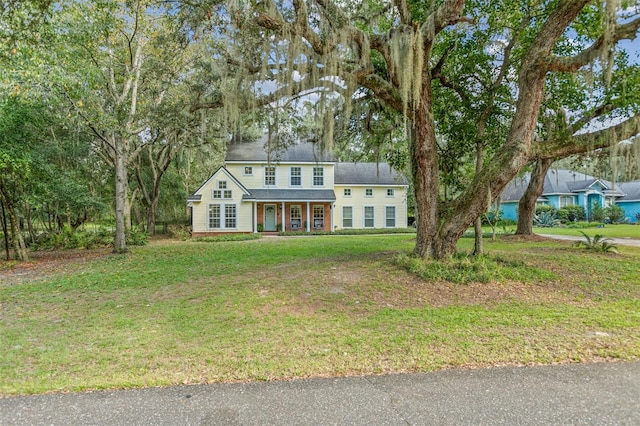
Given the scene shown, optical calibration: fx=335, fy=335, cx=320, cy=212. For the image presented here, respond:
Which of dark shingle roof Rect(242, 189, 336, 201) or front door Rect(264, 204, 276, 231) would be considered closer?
dark shingle roof Rect(242, 189, 336, 201)

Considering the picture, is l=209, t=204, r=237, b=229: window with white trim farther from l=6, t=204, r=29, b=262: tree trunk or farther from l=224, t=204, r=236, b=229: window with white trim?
l=6, t=204, r=29, b=262: tree trunk

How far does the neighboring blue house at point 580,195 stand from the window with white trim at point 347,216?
12.6 metres

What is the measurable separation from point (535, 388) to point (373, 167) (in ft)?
73.3

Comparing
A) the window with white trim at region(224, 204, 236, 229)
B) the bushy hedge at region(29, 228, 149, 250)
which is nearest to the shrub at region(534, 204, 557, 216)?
the window with white trim at region(224, 204, 236, 229)

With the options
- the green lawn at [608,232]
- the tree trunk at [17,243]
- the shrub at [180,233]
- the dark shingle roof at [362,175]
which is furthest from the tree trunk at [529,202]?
the tree trunk at [17,243]

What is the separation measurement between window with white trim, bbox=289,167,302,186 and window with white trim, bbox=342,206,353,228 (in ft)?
11.9

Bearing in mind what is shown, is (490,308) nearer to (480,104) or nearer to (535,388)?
(535,388)

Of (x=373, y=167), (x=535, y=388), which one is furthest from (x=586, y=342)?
(x=373, y=167)

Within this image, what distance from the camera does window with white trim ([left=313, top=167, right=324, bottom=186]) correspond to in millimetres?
21594

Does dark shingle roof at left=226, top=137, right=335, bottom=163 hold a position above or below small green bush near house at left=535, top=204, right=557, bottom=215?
above

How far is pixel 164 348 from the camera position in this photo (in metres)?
3.71

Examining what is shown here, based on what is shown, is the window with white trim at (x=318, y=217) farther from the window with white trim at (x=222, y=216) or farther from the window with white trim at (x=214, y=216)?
the window with white trim at (x=214, y=216)

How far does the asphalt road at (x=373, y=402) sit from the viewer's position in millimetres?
2416

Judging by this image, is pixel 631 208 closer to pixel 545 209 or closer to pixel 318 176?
pixel 545 209
